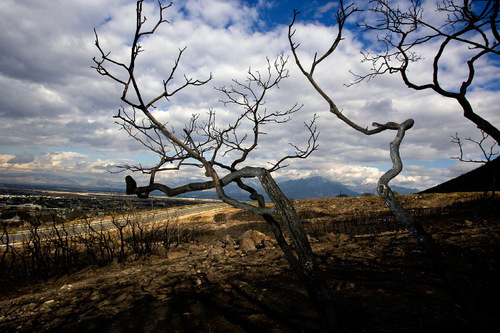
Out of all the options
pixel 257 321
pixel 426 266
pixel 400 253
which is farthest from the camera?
pixel 400 253

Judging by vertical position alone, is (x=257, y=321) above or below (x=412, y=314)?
below

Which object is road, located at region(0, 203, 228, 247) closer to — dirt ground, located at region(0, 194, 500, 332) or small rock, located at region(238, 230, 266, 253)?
dirt ground, located at region(0, 194, 500, 332)

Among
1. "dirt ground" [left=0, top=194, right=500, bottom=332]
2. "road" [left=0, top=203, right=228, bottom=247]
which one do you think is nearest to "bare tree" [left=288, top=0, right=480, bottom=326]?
"dirt ground" [left=0, top=194, right=500, bottom=332]

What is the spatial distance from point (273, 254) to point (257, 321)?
484 cm

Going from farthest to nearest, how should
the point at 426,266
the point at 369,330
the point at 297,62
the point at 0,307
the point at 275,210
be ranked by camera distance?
the point at 426,266
the point at 0,307
the point at 297,62
the point at 369,330
the point at 275,210

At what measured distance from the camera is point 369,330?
389cm

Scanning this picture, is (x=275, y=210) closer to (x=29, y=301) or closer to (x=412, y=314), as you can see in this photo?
(x=412, y=314)

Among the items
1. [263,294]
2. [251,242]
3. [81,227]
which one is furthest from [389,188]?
[81,227]

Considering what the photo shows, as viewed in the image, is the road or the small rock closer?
the road

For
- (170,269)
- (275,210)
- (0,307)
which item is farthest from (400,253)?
(0,307)

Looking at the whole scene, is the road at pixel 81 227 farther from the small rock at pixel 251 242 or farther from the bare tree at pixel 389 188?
the bare tree at pixel 389 188

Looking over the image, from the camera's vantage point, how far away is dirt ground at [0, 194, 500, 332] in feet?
14.2

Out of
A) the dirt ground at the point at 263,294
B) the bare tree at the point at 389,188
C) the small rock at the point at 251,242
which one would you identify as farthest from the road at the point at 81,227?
the bare tree at the point at 389,188

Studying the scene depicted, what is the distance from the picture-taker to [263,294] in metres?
5.75
